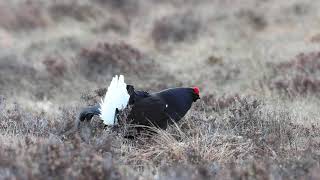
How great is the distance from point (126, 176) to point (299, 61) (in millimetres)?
7495

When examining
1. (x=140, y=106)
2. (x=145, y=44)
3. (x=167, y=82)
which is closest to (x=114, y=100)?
(x=140, y=106)

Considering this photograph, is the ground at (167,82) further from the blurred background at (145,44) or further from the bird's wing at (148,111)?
the bird's wing at (148,111)

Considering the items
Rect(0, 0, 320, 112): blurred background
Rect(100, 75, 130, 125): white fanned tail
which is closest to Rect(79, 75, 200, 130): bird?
Rect(100, 75, 130, 125): white fanned tail

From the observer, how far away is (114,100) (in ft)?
17.3

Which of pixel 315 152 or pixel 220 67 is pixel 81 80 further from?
pixel 315 152

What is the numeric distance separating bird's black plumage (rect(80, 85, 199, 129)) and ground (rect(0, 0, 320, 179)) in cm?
14

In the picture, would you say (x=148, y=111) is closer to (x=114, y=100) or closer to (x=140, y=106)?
(x=140, y=106)

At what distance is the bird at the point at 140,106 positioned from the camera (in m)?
5.27

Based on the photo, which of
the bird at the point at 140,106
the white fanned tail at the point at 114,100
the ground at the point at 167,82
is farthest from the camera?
the bird at the point at 140,106

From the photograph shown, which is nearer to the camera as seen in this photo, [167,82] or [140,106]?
[140,106]

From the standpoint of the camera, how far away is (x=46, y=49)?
45.3 ft

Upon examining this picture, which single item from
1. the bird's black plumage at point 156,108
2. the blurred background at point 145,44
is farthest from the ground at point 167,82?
the bird's black plumage at point 156,108

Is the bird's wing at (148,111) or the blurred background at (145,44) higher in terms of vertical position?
the blurred background at (145,44)

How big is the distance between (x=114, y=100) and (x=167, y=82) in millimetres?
5788
